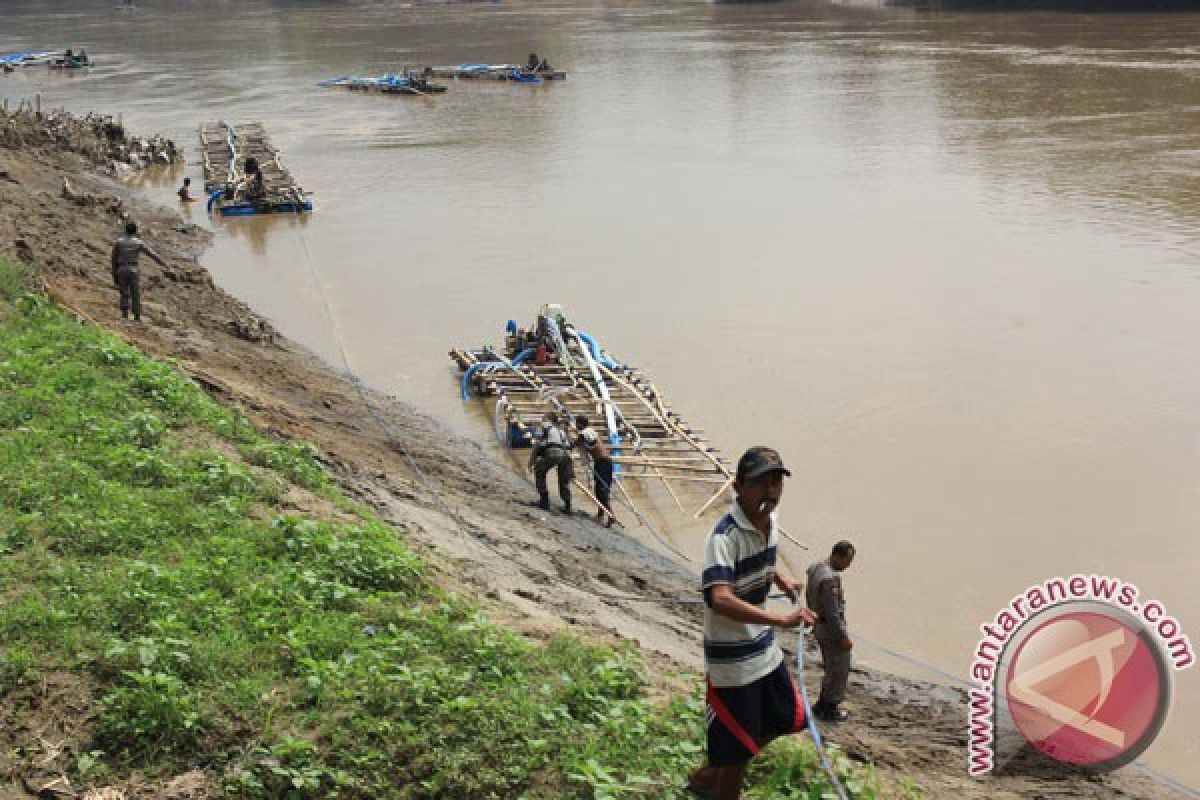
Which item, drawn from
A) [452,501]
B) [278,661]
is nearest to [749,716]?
[278,661]

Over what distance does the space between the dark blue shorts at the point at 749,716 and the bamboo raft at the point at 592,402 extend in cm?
747

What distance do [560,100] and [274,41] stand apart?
34776 millimetres

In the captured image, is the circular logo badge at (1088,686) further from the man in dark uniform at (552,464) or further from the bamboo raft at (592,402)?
the man in dark uniform at (552,464)

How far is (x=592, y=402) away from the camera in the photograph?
14.8 metres

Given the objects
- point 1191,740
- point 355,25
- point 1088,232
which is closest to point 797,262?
point 1088,232

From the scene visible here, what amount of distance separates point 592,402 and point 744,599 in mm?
10141

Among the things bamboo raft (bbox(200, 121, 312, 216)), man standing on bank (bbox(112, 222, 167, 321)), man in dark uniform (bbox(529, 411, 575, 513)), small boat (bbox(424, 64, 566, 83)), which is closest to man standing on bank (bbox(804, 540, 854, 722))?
man in dark uniform (bbox(529, 411, 575, 513))

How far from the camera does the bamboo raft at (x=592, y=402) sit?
13.3 meters

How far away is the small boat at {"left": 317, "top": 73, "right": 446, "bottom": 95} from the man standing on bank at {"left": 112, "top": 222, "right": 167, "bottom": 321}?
35.2 m

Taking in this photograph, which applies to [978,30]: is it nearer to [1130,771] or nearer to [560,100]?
[560,100]

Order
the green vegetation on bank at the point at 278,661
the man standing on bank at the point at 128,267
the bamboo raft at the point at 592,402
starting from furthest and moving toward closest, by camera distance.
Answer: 1. the man standing on bank at the point at 128,267
2. the bamboo raft at the point at 592,402
3. the green vegetation on bank at the point at 278,661

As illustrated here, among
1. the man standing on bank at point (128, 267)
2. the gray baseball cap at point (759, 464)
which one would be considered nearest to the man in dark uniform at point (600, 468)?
the man standing on bank at point (128, 267)

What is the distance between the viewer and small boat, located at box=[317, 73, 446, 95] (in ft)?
160

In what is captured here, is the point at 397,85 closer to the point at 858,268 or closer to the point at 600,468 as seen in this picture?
the point at 858,268
